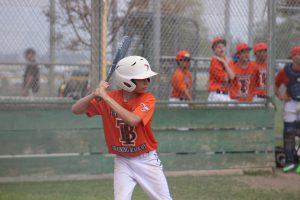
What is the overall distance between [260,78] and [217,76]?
68 centimetres

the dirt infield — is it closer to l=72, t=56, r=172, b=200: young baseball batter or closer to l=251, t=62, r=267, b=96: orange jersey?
l=251, t=62, r=267, b=96: orange jersey

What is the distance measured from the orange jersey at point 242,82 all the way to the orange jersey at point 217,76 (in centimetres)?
14

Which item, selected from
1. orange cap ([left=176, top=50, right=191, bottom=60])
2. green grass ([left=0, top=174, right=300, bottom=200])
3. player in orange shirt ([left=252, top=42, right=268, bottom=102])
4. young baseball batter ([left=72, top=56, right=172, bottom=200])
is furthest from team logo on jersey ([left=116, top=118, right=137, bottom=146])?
player in orange shirt ([left=252, top=42, right=268, bottom=102])

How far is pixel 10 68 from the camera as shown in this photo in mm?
7129

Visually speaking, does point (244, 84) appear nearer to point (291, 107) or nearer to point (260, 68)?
point (260, 68)

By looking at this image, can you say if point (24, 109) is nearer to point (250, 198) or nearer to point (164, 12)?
point (164, 12)

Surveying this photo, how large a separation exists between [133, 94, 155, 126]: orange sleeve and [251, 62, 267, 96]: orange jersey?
359 cm

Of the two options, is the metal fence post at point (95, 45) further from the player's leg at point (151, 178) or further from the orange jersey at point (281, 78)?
the orange jersey at point (281, 78)

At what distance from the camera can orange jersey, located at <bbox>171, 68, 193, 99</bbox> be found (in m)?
7.50

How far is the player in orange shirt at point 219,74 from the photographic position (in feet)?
24.5

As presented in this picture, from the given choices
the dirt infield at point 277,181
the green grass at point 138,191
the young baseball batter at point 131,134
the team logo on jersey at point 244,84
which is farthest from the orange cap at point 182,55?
the young baseball batter at point 131,134

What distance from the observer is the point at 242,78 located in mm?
7691

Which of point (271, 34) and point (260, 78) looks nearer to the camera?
point (271, 34)

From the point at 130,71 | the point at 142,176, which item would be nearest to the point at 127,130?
the point at 142,176
